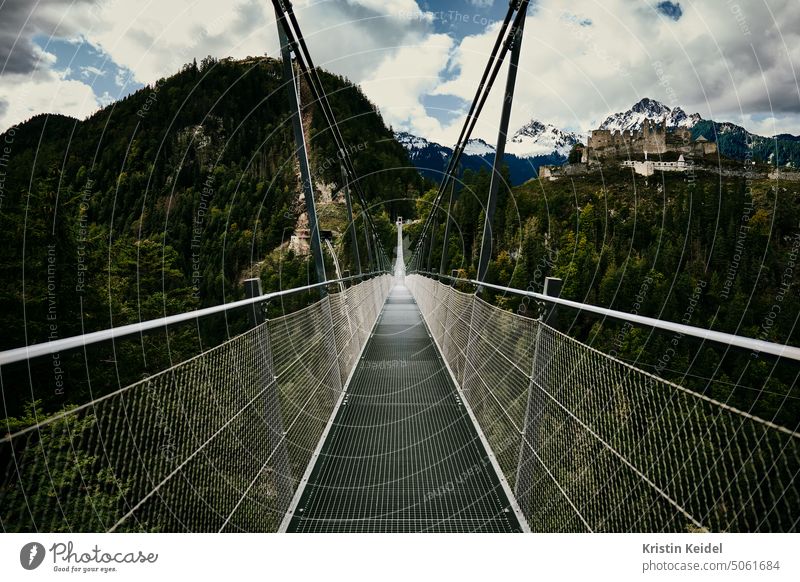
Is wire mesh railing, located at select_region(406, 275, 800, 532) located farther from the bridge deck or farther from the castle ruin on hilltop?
the castle ruin on hilltop

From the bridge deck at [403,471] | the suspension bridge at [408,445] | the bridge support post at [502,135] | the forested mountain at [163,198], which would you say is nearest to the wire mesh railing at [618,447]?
the suspension bridge at [408,445]

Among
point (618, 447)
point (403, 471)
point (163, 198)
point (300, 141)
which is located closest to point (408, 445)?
point (403, 471)

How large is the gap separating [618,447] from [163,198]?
6568cm

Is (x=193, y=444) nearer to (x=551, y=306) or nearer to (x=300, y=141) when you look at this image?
(x=551, y=306)

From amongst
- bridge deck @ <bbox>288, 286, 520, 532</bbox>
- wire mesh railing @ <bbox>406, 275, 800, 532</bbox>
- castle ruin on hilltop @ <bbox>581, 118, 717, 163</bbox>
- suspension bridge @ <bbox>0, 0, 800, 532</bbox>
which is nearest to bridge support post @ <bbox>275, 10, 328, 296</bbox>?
suspension bridge @ <bbox>0, 0, 800, 532</bbox>

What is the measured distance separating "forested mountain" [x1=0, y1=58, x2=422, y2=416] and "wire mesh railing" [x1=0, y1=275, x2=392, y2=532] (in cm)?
492

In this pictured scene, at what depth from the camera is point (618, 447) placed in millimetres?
1477

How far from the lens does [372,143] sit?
42344 millimetres

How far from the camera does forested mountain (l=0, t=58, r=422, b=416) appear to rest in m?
19.7

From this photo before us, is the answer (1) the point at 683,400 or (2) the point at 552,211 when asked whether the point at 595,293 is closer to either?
(2) the point at 552,211

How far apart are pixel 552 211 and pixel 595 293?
1159cm

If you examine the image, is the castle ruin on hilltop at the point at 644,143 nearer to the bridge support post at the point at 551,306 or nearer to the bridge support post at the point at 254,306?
the bridge support post at the point at 551,306

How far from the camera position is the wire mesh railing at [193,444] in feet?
3.17
